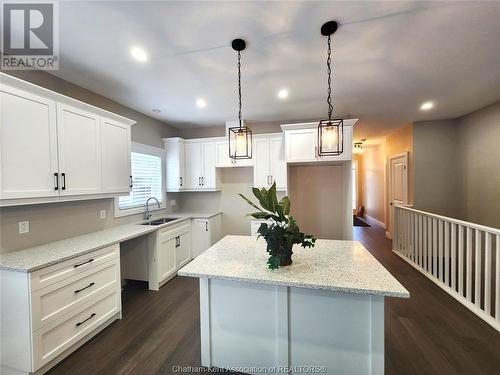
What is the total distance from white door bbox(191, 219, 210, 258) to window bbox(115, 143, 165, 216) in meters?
0.79

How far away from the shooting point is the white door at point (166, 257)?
126 inches

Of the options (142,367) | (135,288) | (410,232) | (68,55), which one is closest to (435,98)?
(410,232)

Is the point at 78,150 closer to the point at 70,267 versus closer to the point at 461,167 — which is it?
the point at 70,267

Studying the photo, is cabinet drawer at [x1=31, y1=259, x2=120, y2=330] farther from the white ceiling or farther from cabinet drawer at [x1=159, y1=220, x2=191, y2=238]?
the white ceiling

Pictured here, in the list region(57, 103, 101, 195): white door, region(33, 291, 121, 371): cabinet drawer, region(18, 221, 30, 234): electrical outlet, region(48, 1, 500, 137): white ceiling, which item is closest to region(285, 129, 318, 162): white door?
region(48, 1, 500, 137): white ceiling

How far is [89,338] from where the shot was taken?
2152 millimetres

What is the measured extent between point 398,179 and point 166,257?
5.46 m

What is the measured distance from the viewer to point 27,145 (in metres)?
1.86

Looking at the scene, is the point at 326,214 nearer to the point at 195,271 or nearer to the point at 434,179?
the point at 434,179

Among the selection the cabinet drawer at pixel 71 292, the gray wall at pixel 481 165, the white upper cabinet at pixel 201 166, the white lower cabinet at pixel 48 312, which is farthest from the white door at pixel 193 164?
the gray wall at pixel 481 165

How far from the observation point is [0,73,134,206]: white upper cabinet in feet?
5.73

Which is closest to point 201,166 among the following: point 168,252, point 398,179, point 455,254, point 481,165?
point 168,252

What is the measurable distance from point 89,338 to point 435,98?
5337mm

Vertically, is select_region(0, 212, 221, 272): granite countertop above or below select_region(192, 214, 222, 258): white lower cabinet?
above
